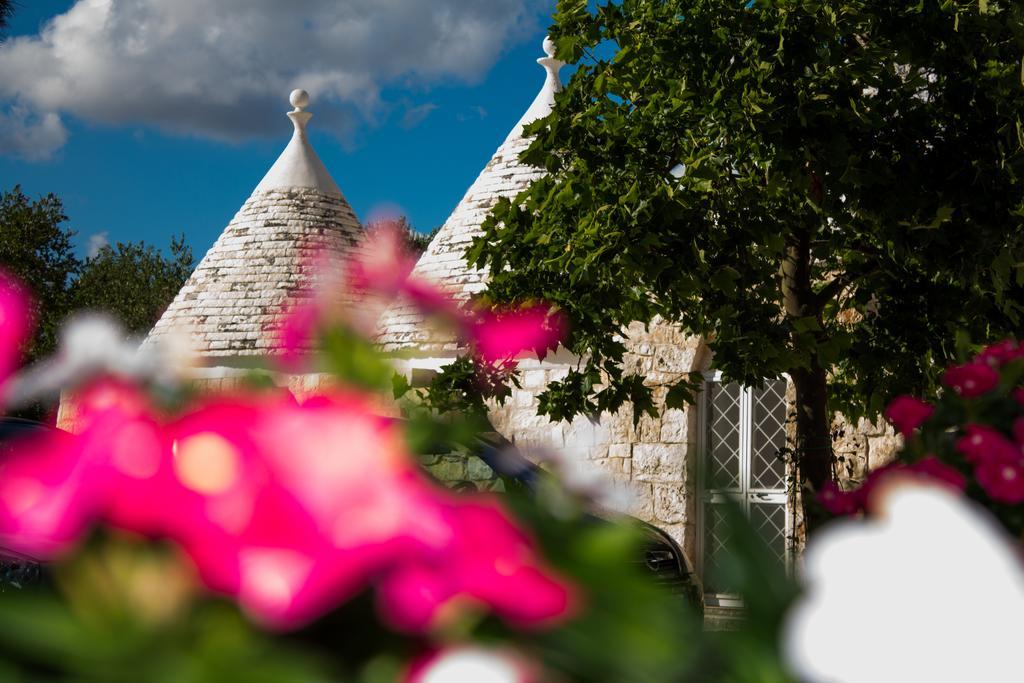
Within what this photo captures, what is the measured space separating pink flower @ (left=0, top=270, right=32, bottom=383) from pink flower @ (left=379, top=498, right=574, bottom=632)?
1.44ft

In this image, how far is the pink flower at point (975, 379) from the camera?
2225 mm

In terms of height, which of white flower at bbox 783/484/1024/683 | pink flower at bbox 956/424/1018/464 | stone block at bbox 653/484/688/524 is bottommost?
stone block at bbox 653/484/688/524

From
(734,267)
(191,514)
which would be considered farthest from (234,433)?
(734,267)

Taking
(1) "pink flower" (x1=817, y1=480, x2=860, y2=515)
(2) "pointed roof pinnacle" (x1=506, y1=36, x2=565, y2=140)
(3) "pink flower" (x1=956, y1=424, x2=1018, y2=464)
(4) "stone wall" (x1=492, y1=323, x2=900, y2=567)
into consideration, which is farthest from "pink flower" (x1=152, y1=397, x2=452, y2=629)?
(2) "pointed roof pinnacle" (x1=506, y1=36, x2=565, y2=140)

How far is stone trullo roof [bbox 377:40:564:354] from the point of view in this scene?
15242mm

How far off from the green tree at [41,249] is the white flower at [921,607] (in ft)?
Result: 99.2

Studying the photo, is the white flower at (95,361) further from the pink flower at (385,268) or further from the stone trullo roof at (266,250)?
the stone trullo roof at (266,250)

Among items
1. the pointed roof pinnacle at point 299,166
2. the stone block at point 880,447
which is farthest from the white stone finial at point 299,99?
the stone block at point 880,447

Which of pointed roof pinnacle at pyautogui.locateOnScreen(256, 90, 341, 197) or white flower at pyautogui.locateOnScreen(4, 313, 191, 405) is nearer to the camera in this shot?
white flower at pyautogui.locateOnScreen(4, 313, 191, 405)

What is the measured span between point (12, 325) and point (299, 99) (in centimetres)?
2017

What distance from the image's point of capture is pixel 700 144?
627 cm

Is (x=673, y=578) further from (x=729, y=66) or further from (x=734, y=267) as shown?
(x=729, y=66)

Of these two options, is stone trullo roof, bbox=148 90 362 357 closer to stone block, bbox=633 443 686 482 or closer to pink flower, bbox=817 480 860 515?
stone block, bbox=633 443 686 482

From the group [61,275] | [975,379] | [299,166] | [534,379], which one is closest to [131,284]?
[61,275]
